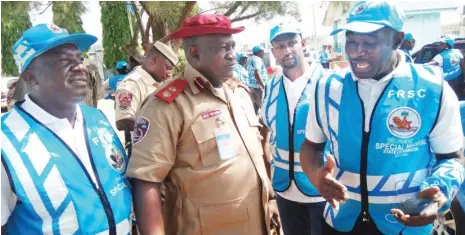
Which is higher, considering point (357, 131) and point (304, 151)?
point (357, 131)

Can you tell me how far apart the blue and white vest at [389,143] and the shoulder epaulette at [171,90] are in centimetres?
78

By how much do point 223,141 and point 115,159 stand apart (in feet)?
1.67

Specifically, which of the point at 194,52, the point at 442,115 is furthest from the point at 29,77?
the point at 442,115

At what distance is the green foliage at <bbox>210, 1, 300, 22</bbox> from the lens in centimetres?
869

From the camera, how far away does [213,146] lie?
198 cm

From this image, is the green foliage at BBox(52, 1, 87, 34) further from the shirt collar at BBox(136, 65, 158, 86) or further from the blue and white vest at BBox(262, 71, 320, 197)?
the blue and white vest at BBox(262, 71, 320, 197)

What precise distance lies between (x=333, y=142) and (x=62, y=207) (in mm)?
1293

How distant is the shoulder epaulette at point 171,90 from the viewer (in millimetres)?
1928

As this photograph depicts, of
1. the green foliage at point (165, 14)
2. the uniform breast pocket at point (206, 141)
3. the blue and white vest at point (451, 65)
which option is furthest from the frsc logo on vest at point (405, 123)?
the blue and white vest at point (451, 65)

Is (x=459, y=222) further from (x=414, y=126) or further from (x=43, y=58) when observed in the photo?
(x=43, y=58)

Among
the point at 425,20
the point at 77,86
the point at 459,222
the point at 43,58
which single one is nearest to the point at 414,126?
the point at 77,86

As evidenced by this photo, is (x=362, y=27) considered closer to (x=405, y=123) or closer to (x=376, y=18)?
(x=376, y=18)

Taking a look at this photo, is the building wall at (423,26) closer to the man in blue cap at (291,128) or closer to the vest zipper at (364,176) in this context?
the man in blue cap at (291,128)

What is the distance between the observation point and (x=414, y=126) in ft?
6.15
